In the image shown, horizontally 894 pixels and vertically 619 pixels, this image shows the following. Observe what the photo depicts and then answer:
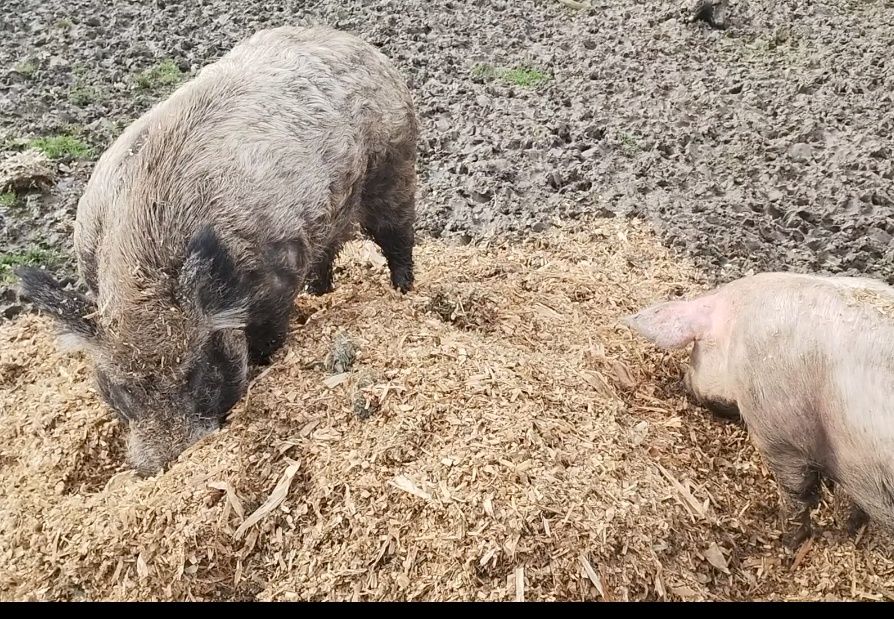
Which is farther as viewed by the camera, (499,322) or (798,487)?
(499,322)

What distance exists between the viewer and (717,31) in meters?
7.08

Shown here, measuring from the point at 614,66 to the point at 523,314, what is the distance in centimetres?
346

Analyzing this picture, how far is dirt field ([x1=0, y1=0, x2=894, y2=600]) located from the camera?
264cm

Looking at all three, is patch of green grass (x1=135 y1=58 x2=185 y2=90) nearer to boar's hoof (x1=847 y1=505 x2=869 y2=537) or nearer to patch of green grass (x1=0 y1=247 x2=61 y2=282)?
patch of green grass (x1=0 y1=247 x2=61 y2=282)

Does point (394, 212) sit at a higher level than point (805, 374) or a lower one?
lower

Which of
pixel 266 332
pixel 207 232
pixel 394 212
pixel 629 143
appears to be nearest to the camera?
pixel 207 232

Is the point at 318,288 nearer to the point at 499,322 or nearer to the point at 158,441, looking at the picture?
the point at 499,322

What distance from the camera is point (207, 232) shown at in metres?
2.88

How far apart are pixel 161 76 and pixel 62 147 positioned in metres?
1.27

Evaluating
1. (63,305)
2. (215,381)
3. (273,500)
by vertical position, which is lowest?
(273,500)

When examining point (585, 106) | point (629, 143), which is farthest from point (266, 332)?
point (585, 106)

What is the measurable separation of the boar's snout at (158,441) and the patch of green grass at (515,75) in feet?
14.7

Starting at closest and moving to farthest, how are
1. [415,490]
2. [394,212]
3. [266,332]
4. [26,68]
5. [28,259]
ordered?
[415,490], [266,332], [394,212], [28,259], [26,68]
